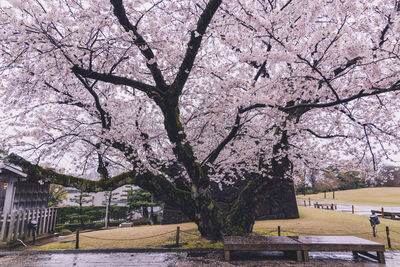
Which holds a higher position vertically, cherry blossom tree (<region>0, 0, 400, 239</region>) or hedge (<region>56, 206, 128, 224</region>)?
cherry blossom tree (<region>0, 0, 400, 239</region>)

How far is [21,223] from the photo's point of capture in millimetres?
9844

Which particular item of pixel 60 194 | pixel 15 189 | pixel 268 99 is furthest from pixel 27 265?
pixel 60 194

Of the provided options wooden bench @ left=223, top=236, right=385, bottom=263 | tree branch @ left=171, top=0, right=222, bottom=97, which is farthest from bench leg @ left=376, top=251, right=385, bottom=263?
tree branch @ left=171, top=0, right=222, bottom=97

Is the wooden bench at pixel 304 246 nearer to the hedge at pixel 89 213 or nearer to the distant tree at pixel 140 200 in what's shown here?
the distant tree at pixel 140 200

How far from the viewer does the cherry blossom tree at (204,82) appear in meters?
5.28

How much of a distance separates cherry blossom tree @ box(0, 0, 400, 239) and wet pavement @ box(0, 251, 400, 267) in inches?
53.0

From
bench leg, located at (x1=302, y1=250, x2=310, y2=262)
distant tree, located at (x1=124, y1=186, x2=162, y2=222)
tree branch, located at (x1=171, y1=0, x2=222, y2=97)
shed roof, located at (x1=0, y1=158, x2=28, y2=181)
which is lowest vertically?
bench leg, located at (x1=302, y1=250, x2=310, y2=262)

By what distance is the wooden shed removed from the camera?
30.9 ft

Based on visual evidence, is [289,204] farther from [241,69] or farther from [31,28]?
[31,28]

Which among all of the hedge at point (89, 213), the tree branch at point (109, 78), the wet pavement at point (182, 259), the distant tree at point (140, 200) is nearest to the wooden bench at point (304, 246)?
the wet pavement at point (182, 259)

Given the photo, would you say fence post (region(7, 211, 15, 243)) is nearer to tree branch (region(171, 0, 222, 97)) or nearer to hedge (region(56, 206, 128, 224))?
tree branch (region(171, 0, 222, 97))

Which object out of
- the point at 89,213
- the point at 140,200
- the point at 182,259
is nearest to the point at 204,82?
the point at 182,259

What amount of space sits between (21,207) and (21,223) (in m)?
0.91

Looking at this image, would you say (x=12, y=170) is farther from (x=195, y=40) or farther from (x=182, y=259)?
(x=195, y=40)
